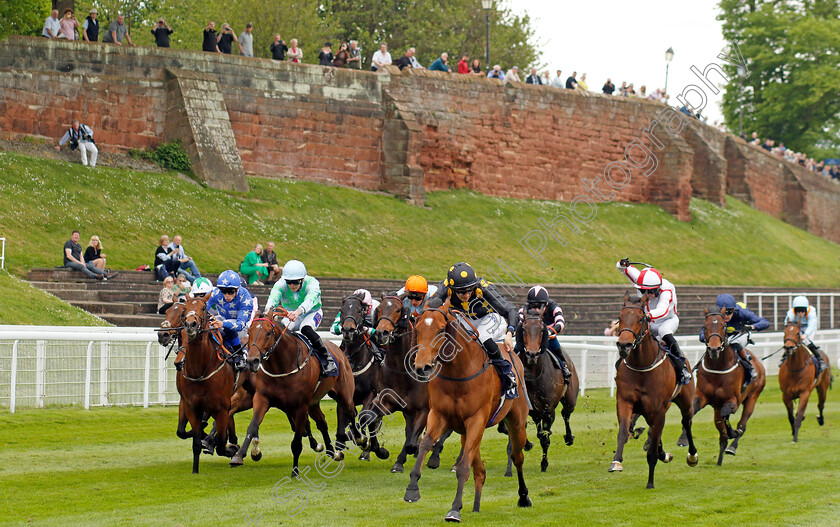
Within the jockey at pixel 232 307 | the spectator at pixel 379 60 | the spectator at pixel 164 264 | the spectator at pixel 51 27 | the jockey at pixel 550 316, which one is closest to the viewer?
the jockey at pixel 232 307

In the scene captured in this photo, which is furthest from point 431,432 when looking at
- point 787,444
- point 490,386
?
point 787,444

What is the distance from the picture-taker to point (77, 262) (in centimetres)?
2125

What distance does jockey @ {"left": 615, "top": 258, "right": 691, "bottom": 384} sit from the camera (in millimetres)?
12070

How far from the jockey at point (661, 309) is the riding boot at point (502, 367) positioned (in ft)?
9.40

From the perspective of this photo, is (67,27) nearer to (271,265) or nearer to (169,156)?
(169,156)

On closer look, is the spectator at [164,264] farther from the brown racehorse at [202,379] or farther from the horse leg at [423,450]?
the horse leg at [423,450]

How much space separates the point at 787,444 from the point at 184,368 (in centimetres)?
920

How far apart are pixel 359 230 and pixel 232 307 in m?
19.6

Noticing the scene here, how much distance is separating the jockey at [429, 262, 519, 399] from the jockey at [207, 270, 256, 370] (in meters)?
2.66

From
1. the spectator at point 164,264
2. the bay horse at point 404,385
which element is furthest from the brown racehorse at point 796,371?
the spectator at point 164,264

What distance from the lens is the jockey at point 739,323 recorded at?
14.3m

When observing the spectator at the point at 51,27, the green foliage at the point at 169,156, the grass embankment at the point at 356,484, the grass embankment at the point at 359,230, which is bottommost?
the grass embankment at the point at 356,484

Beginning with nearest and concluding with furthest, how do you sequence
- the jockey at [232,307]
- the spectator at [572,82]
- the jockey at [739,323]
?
the jockey at [232,307]
the jockey at [739,323]
the spectator at [572,82]

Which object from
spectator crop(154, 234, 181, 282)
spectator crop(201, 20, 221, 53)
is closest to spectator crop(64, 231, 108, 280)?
spectator crop(154, 234, 181, 282)
